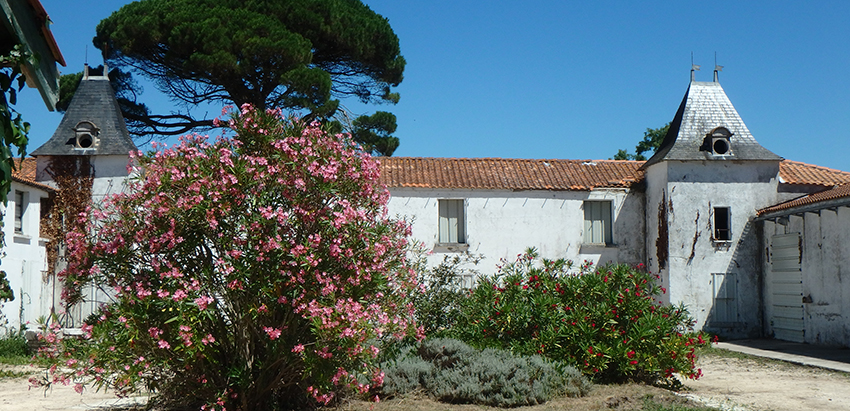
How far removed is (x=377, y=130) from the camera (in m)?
25.3

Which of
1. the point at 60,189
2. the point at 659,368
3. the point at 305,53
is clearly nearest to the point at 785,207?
the point at 659,368

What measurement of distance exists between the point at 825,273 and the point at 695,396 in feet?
29.7

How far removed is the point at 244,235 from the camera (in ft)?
22.9

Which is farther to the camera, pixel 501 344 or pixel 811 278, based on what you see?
pixel 811 278

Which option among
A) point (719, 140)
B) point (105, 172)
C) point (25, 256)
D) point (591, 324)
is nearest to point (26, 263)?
point (25, 256)

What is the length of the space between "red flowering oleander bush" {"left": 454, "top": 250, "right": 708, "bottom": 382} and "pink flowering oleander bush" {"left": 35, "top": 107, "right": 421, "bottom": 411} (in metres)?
2.92

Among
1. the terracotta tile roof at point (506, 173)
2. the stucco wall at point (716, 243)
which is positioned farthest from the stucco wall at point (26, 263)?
the stucco wall at point (716, 243)

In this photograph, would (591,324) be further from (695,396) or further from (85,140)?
(85,140)

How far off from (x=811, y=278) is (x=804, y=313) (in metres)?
0.96

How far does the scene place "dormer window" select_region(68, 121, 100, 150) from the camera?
19297mm

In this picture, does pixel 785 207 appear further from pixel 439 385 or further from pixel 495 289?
pixel 439 385

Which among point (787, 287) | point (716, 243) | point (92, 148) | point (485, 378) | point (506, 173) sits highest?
point (92, 148)

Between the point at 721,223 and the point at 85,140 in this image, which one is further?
the point at 721,223

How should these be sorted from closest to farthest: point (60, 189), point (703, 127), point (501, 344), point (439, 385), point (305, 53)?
point (439, 385), point (501, 344), point (60, 189), point (703, 127), point (305, 53)
